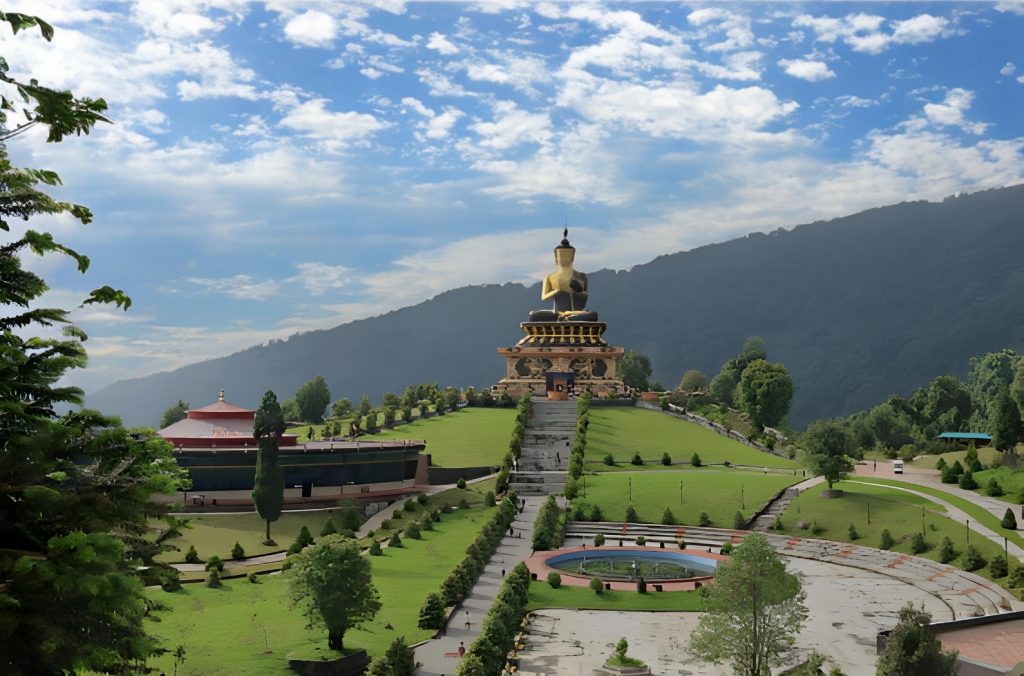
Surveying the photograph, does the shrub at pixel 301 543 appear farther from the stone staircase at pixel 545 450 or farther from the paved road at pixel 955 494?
the paved road at pixel 955 494

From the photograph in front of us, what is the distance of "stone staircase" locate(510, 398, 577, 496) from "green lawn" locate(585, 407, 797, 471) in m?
2.23

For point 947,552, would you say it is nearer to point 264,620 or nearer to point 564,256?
point 264,620

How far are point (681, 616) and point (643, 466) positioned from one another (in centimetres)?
3260

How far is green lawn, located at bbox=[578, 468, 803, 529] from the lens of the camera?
58.5m

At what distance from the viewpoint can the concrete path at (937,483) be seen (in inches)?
2094

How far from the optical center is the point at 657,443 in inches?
3091

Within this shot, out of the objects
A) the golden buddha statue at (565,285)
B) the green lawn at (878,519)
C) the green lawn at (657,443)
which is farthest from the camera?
the golden buddha statue at (565,285)

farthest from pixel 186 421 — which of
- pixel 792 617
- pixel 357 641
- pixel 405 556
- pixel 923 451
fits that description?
pixel 923 451

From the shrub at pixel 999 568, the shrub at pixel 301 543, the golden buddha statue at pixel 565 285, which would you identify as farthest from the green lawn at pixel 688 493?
the golden buddha statue at pixel 565 285

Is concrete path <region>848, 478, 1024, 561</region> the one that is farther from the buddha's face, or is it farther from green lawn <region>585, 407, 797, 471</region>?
the buddha's face

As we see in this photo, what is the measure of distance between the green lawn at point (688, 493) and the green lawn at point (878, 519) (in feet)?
9.77

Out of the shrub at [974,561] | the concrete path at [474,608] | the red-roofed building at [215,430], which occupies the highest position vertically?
the red-roofed building at [215,430]

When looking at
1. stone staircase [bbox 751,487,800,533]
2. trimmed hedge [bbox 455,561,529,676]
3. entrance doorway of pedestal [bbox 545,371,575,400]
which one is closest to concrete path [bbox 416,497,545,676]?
trimmed hedge [bbox 455,561,529,676]

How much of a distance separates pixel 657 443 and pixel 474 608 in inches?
1648
